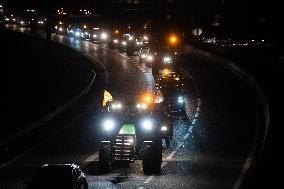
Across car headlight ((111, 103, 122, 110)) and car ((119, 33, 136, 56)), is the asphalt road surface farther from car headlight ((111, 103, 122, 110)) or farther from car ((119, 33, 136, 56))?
car ((119, 33, 136, 56))

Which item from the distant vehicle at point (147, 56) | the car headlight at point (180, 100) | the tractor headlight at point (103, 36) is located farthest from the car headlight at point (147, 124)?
the tractor headlight at point (103, 36)

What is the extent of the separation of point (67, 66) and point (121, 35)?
19.0 m

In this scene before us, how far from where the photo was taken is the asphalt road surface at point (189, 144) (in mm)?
22172

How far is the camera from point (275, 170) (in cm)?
1769

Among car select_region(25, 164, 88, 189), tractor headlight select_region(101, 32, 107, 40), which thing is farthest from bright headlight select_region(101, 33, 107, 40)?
car select_region(25, 164, 88, 189)

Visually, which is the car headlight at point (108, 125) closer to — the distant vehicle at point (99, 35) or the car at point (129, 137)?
the car at point (129, 137)

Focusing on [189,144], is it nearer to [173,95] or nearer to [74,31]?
[173,95]

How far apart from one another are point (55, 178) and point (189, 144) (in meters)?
14.8

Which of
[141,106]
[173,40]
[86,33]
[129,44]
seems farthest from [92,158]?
[86,33]

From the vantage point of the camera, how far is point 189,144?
2998 centimetres

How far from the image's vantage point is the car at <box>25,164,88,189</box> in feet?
51.0

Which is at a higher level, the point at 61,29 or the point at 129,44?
the point at 129,44

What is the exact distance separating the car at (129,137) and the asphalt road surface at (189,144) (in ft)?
1.54

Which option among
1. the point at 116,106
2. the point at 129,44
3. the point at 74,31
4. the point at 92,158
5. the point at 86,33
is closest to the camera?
the point at 116,106
